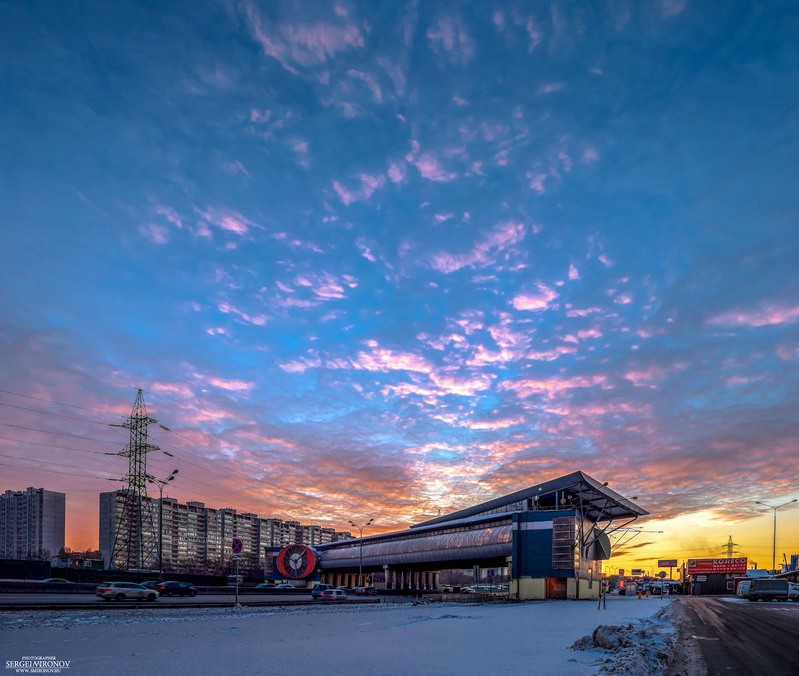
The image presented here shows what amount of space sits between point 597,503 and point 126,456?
231 feet

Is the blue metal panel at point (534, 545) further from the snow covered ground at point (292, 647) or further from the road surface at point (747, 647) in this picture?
the snow covered ground at point (292, 647)

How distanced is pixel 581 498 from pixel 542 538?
7578 mm

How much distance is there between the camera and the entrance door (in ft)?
246

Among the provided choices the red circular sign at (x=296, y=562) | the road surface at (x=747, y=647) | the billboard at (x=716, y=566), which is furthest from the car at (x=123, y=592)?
the billboard at (x=716, y=566)

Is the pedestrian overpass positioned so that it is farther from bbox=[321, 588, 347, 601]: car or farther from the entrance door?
bbox=[321, 588, 347, 601]: car

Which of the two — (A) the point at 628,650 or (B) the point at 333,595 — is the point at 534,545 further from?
(A) the point at 628,650

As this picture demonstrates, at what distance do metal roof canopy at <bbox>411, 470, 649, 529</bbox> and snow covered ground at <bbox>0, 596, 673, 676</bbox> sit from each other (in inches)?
1866

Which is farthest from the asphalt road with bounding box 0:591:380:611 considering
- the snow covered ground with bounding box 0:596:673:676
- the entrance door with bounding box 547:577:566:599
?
the entrance door with bounding box 547:577:566:599

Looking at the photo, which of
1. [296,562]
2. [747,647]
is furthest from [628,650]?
[296,562]

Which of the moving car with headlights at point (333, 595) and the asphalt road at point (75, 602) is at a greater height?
the asphalt road at point (75, 602)

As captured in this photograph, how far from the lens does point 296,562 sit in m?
124

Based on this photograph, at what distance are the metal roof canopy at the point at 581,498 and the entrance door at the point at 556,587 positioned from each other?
30.6 ft

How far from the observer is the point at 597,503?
271 ft

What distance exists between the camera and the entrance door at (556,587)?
74938 mm
